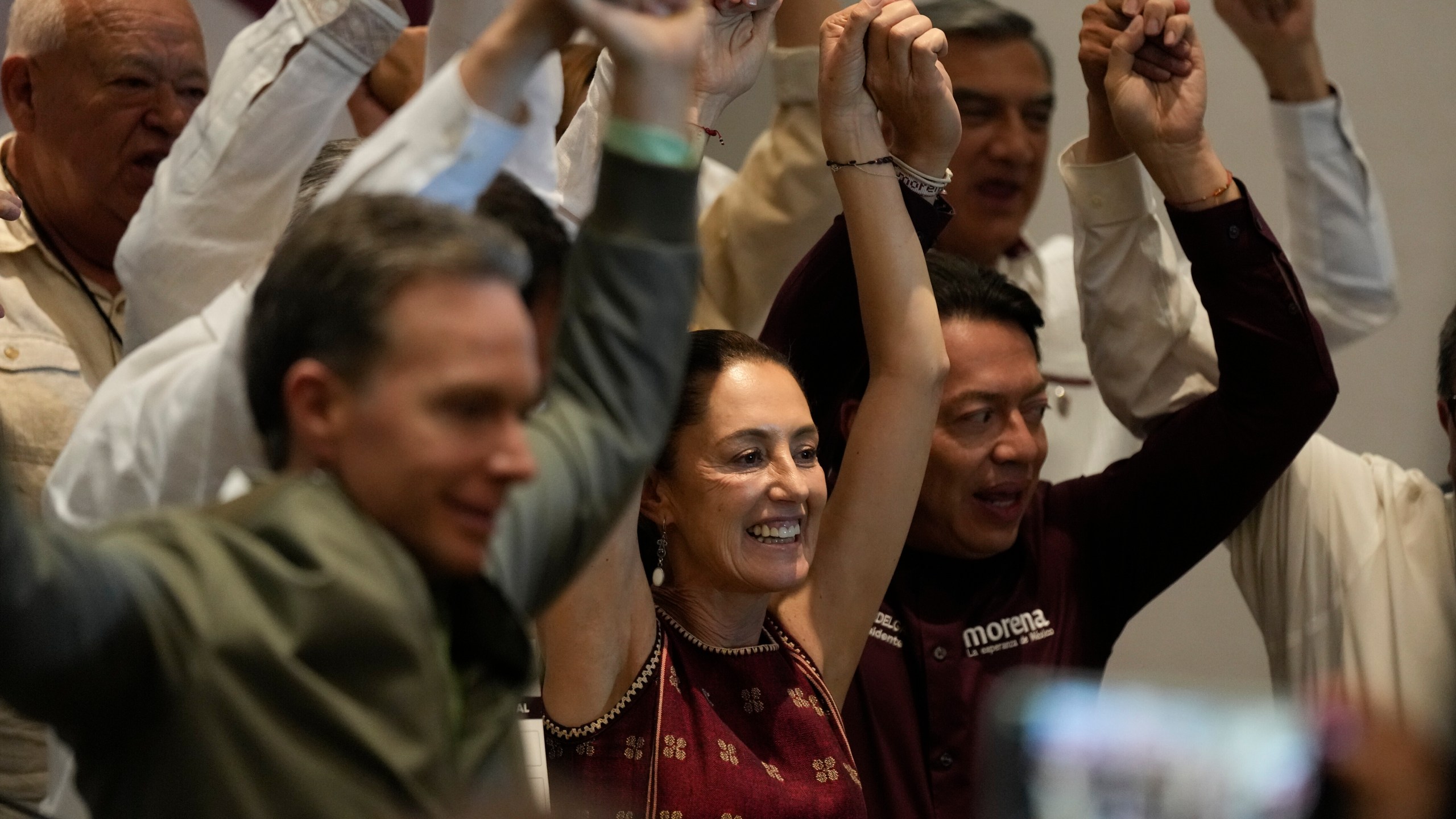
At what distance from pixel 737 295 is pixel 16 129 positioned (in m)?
1.04

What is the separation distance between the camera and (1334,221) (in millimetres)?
2410

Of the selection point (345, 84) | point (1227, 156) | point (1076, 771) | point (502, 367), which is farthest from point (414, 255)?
point (1227, 156)

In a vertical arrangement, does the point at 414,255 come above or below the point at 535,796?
above

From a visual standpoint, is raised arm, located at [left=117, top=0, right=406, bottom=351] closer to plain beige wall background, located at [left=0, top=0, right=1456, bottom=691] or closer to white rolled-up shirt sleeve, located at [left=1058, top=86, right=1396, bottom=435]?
white rolled-up shirt sleeve, located at [left=1058, top=86, right=1396, bottom=435]

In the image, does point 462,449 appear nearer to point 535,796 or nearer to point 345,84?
point 535,796

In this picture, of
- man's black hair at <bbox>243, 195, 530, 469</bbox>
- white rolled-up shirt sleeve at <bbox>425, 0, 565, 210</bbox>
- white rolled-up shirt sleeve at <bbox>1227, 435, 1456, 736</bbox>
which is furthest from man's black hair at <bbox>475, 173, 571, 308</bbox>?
white rolled-up shirt sleeve at <bbox>1227, 435, 1456, 736</bbox>

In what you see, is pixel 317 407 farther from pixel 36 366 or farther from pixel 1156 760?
pixel 36 366

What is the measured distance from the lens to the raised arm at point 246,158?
5.28 feet

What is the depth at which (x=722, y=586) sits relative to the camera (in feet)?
6.25

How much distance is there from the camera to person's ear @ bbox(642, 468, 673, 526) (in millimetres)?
1942

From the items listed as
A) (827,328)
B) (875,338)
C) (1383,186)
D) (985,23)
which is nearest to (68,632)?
(875,338)

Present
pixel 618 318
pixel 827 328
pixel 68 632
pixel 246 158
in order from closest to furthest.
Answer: pixel 68 632, pixel 618 318, pixel 246 158, pixel 827 328

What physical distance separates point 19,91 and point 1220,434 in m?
1.51

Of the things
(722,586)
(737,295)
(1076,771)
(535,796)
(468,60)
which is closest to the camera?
(535,796)
